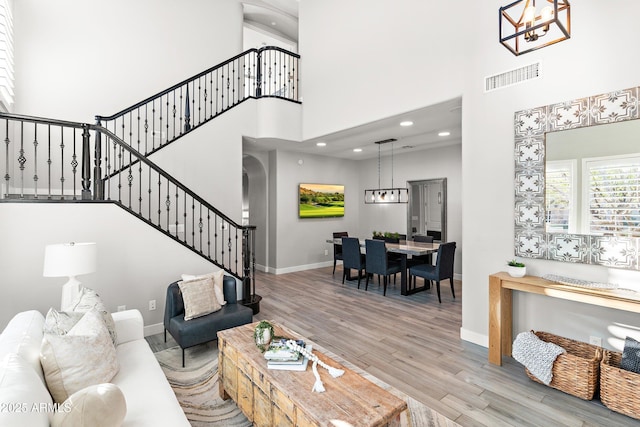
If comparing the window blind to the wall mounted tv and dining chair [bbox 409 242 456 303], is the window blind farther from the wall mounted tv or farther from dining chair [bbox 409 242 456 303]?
the wall mounted tv

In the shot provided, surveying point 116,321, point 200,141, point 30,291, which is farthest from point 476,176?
point 30,291

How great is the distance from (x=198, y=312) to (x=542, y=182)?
3.74 m

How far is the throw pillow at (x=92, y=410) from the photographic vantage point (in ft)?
4.37

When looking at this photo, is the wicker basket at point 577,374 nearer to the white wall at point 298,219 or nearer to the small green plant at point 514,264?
the small green plant at point 514,264

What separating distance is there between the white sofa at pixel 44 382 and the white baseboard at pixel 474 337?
3.15 metres

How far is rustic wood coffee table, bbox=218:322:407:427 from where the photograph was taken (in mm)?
1527

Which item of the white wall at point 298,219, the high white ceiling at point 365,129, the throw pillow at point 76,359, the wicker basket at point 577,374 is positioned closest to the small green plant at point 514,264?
the wicker basket at point 577,374

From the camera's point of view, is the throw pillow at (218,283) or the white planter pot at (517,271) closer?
the white planter pot at (517,271)

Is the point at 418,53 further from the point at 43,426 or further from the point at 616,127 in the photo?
the point at 43,426

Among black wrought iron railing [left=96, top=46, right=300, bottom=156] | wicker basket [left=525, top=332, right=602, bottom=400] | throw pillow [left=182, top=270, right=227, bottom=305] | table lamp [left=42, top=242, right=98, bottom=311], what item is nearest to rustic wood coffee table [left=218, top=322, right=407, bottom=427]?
throw pillow [left=182, top=270, right=227, bottom=305]

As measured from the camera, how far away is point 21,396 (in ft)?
4.07

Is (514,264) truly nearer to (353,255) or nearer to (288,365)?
(288,365)

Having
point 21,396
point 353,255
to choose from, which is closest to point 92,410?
point 21,396

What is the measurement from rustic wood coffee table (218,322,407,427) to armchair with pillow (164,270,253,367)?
0.88 meters
